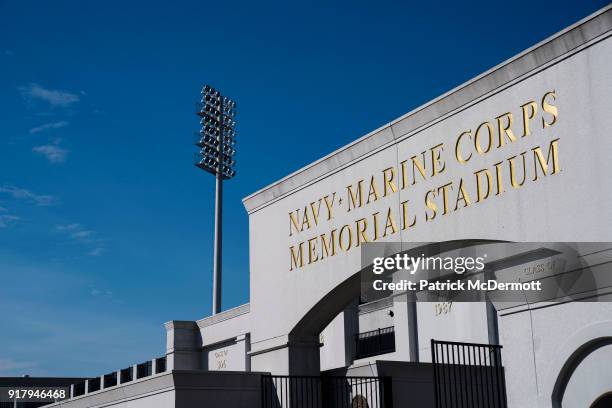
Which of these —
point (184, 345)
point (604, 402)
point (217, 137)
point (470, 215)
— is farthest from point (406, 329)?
point (217, 137)

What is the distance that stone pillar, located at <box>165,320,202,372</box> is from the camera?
32.5 m

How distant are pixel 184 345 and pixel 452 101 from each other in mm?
20230

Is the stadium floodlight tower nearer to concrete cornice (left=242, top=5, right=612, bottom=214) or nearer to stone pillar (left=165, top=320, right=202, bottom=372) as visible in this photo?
stone pillar (left=165, top=320, right=202, bottom=372)

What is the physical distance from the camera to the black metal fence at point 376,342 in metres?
27.0

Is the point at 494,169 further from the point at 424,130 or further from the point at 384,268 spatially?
the point at 384,268

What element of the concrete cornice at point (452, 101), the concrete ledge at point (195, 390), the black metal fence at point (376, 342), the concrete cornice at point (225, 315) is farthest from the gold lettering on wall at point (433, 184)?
the concrete cornice at point (225, 315)

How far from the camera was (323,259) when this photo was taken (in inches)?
719

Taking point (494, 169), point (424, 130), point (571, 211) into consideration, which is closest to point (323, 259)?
point (424, 130)

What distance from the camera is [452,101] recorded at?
50.6ft

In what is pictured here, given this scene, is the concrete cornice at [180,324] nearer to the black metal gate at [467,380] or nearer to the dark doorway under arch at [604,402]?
the black metal gate at [467,380]

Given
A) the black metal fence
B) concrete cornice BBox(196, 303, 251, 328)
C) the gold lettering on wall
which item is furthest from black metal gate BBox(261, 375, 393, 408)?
concrete cornice BBox(196, 303, 251, 328)

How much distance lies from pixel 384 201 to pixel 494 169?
281cm

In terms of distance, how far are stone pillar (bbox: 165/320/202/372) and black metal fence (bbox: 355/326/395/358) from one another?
303 inches

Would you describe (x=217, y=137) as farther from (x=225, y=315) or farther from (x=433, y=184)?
(x=433, y=184)
